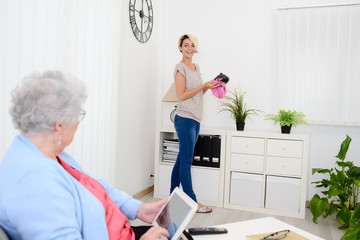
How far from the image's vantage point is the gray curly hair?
0.99 metres

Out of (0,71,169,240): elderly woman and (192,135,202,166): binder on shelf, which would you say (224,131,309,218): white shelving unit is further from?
(0,71,169,240): elderly woman

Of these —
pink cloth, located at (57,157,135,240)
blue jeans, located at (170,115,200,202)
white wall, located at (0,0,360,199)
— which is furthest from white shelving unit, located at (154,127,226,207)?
pink cloth, located at (57,157,135,240)

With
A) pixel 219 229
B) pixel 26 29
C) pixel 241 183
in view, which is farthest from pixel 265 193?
pixel 26 29

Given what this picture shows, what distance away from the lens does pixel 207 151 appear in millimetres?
3363

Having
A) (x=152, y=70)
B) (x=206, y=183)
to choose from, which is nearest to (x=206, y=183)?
(x=206, y=183)

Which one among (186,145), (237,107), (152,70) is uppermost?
(152,70)

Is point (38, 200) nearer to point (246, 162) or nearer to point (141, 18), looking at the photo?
point (246, 162)

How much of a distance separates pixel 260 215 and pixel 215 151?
772 millimetres

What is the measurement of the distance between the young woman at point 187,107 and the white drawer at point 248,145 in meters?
0.46

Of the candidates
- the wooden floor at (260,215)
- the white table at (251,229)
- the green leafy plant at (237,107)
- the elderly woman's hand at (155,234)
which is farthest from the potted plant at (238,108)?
the elderly woman's hand at (155,234)

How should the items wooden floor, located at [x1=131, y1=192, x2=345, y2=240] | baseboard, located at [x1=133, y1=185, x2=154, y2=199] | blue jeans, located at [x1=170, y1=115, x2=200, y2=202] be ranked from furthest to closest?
baseboard, located at [x1=133, y1=185, x2=154, y2=199] → blue jeans, located at [x1=170, y1=115, x2=200, y2=202] → wooden floor, located at [x1=131, y1=192, x2=345, y2=240]

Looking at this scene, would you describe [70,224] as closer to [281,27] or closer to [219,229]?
[219,229]

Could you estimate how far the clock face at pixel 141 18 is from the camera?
10.8ft

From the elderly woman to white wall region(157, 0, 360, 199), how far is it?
8.95 feet
